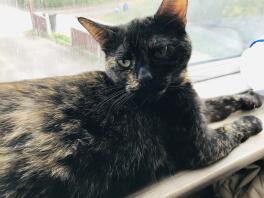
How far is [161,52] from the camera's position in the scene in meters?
0.84

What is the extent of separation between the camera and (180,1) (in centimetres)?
82

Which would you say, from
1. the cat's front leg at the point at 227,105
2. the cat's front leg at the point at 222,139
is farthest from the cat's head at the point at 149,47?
the cat's front leg at the point at 227,105

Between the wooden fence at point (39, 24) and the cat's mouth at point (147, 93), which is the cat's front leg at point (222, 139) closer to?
the cat's mouth at point (147, 93)

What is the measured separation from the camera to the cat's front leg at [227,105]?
3.69 ft

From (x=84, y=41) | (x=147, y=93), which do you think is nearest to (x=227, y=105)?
(x=147, y=93)

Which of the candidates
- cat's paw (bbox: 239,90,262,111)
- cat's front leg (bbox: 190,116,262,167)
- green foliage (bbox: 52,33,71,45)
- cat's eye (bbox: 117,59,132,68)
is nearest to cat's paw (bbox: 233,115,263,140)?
cat's front leg (bbox: 190,116,262,167)

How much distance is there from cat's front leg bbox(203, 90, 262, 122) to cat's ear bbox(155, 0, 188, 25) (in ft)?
1.16

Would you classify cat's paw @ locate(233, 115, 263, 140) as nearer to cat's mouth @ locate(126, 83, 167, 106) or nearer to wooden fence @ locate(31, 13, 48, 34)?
cat's mouth @ locate(126, 83, 167, 106)

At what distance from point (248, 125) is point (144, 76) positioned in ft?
1.32

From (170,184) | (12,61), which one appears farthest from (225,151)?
Result: (12,61)

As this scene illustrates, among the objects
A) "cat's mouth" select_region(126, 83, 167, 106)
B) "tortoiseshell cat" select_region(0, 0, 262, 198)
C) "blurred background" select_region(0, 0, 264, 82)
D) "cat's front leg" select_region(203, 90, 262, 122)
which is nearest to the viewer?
"tortoiseshell cat" select_region(0, 0, 262, 198)

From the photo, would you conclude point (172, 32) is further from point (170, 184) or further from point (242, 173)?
point (242, 173)

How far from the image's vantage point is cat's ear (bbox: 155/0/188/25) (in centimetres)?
83

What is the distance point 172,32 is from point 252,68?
1.72 ft
